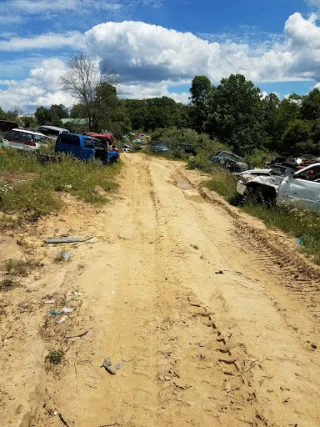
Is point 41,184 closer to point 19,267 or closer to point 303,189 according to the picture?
point 19,267

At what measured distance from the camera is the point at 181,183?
1919 centimetres

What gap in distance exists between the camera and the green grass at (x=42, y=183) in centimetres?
874

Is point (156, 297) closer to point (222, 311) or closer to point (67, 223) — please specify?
point (222, 311)

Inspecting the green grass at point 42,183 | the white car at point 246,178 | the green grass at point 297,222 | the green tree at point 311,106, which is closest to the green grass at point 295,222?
the green grass at point 297,222

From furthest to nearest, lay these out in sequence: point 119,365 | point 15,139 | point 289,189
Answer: point 15,139, point 289,189, point 119,365

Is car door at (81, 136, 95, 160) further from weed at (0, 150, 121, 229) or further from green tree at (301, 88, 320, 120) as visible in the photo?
green tree at (301, 88, 320, 120)

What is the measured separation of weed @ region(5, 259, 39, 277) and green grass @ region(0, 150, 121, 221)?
7.23ft

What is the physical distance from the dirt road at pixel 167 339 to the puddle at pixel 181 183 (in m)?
10.0

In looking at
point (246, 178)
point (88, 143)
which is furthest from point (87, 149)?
point (246, 178)

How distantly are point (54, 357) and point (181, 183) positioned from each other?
15.8 meters

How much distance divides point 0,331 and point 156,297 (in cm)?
220

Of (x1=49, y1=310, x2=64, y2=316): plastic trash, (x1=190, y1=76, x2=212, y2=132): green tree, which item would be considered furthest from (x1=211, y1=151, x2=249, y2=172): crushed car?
(x1=190, y1=76, x2=212, y2=132): green tree

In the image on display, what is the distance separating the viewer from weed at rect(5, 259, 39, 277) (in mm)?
5770

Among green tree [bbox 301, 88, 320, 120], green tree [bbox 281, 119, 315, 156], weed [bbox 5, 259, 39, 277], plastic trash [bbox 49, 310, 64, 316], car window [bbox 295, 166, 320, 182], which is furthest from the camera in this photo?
green tree [bbox 301, 88, 320, 120]
